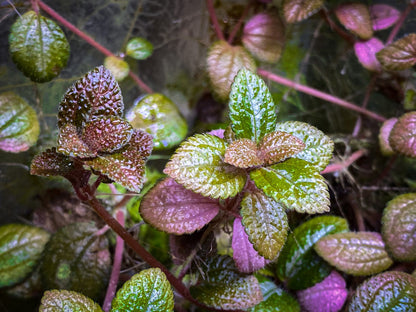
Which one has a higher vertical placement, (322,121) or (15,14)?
(15,14)

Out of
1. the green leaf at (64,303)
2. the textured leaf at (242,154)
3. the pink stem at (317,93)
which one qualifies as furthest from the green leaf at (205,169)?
the pink stem at (317,93)

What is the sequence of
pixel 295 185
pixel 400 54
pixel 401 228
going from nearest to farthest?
pixel 295 185, pixel 401 228, pixel 400 54

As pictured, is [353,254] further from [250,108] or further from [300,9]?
[300,9]

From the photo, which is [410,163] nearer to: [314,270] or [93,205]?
[314,270]

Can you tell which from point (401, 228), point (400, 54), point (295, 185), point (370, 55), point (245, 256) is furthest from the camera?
point (370, 55)

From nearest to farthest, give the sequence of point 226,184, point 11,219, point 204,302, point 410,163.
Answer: point 226,184, point 204,302, point 11,219, point 410,163

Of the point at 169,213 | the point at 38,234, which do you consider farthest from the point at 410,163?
the point at 38,234

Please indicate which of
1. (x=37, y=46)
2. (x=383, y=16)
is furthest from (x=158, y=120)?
(x=383, y=16)
